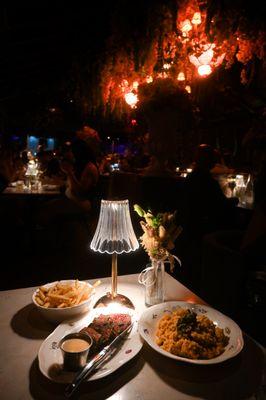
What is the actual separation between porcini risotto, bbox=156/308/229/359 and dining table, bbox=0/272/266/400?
4 cm

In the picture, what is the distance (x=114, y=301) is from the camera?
1365 mm

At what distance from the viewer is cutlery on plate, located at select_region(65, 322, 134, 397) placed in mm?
839

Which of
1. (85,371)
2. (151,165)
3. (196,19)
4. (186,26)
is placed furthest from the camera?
(151,165)

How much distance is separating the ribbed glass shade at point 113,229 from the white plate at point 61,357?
30 cm

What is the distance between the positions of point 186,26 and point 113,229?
160 inches

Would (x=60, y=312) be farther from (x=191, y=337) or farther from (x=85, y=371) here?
(x=191, y=337)

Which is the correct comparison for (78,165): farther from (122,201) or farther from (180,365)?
(180,365)

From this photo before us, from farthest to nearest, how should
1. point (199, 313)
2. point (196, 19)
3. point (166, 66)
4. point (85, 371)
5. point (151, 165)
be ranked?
1. point (151, 165)
2. point (166, 66)
3. point (196, 19)
4. point (199, 313)
5. point (85, 371)

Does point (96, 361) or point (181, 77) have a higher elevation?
point (181, 77)

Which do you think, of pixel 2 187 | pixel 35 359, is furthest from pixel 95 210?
pixel 35 359

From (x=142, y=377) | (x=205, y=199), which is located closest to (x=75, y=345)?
(x=142, y=377)

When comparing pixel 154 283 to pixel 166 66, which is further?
pixel 166 66

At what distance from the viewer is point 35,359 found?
100cm

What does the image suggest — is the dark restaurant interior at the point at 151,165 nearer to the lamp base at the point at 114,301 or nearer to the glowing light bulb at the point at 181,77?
the glowing light bulb at the point at 181,77
